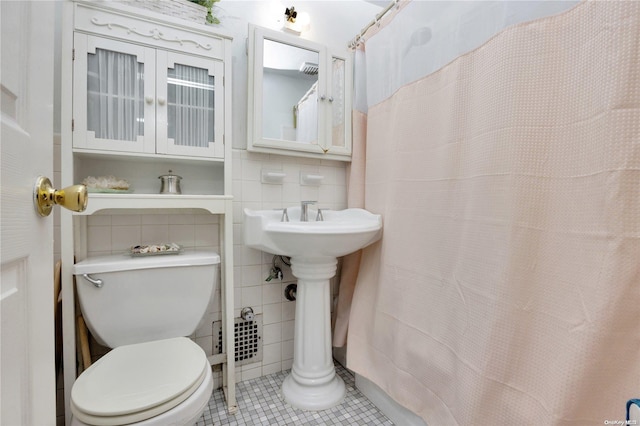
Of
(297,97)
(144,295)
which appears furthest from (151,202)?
(297,97)

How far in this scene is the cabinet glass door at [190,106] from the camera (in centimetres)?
125

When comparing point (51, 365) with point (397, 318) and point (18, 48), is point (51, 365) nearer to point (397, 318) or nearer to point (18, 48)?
point (18, 48)

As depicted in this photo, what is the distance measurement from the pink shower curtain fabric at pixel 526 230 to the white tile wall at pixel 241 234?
2.01 feet

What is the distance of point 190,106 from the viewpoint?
132 centimetres

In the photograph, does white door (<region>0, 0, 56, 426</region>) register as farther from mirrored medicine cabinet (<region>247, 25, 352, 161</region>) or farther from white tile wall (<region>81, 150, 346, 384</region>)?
mirrored medicine cabinet (<region>247, 25, 352, 161</region>)

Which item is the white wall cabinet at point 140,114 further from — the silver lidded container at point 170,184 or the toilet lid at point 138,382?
the toilet lid at point 138,382

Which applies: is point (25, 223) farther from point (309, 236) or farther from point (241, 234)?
point (241, 234)

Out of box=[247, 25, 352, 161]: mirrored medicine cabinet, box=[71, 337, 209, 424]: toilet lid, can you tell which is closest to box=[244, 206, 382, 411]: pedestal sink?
box=[247, 25, 352, 161]: mirrored medicine cabinet

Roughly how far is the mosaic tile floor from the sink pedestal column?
0.05 metres

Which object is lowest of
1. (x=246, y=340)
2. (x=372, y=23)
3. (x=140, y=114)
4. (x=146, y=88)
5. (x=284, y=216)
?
(x=246, y=340)

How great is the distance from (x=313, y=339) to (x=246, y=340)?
0.39 metres

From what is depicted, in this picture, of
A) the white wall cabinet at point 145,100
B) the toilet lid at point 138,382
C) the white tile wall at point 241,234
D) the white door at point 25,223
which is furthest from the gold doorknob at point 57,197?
the white tile wall at point 241,234

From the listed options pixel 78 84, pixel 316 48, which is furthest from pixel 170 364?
pixel 316 48

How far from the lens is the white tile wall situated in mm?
1322
